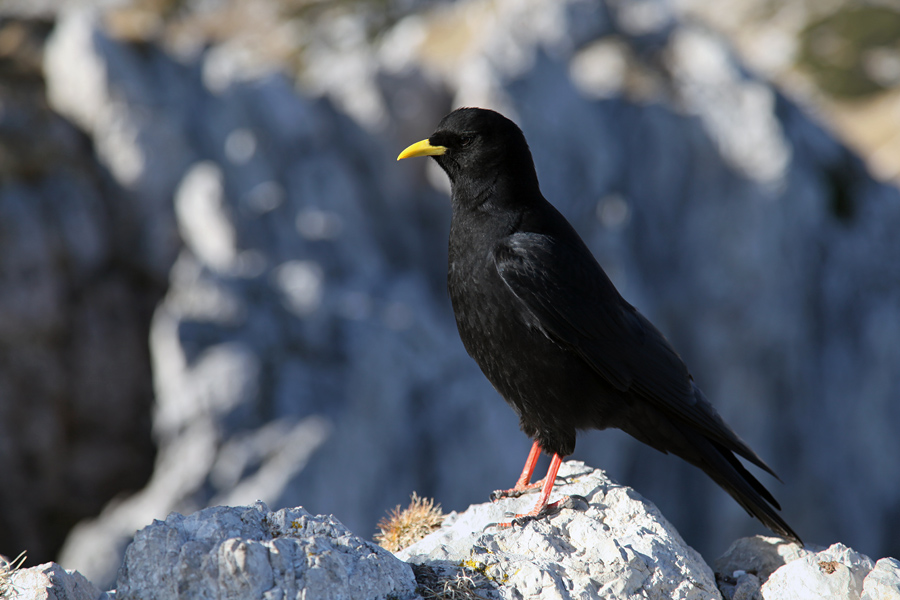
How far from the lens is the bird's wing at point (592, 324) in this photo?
4.63m

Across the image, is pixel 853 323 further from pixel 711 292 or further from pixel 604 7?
pixel 604 7

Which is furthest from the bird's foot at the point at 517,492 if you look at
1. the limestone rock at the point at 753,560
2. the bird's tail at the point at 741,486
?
the limestone rock at the point at 753,560

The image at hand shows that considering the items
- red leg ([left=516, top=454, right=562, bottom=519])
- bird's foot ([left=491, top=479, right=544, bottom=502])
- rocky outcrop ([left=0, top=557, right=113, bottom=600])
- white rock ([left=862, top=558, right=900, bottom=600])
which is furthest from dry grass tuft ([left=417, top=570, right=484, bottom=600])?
white rock ([left=862, top=558, right=900, bottom=600])

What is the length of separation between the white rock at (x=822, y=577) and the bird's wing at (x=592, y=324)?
0.73 meters

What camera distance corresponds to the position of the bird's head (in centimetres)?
504

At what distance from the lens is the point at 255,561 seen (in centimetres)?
328

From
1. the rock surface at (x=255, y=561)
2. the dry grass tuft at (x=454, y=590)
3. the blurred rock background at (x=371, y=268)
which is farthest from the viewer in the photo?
the blurred rock background at (x=371, y=268)

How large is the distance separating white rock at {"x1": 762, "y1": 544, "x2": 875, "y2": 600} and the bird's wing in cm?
73

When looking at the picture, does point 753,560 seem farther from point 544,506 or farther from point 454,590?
point 454,590

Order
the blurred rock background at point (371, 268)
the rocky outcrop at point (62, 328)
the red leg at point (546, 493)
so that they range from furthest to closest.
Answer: the rocky outcrop at point (62, 328) < the blurred rock background at point (371, 268) < the red leg at point (546, 493)

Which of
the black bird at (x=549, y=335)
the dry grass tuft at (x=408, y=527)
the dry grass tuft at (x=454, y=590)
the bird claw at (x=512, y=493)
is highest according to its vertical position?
the black bird at (x=549, y=335)

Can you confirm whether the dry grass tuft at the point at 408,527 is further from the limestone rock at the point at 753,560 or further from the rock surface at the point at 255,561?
the limestone rock at the point at 753,560

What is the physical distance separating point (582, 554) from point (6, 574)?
10.0 ft

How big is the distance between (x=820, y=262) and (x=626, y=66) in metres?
10.3
